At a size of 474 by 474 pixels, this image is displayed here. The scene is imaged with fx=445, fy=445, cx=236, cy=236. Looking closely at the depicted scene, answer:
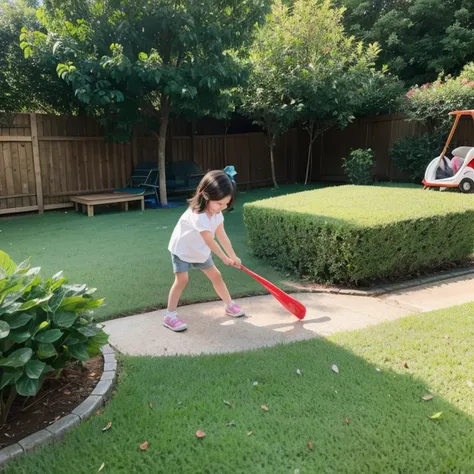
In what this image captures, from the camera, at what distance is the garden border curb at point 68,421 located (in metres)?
2.00

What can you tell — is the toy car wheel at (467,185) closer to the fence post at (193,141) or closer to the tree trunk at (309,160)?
the tree trunk at (309,160)

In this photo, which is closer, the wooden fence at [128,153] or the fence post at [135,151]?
the wooden fence at [128,153]

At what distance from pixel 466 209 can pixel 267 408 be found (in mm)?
4163

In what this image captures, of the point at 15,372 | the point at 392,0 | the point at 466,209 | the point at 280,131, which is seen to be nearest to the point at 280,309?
the point at 15,372

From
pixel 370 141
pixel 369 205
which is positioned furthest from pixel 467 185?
pixel 369 205

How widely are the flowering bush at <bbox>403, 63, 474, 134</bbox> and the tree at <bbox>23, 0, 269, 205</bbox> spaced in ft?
16.5

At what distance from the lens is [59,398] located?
8.00ft

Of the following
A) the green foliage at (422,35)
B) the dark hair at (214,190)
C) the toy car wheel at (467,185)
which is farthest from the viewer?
the green foliage at (422,35)

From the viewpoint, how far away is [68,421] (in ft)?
7.24

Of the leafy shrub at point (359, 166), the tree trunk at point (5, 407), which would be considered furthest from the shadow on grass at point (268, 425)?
the leafy shrub at point (359, 166)

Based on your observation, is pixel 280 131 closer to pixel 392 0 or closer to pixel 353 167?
pixel 353 167

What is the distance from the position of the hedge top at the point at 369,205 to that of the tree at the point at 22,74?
5.92 metres

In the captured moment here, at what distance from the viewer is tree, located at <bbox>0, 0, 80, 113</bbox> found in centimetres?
905

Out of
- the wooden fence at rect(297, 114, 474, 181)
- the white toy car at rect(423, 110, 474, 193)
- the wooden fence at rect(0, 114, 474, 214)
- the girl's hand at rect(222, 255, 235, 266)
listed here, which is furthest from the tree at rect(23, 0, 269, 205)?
the girl's hand at rect(222, 255, 235, 266)
